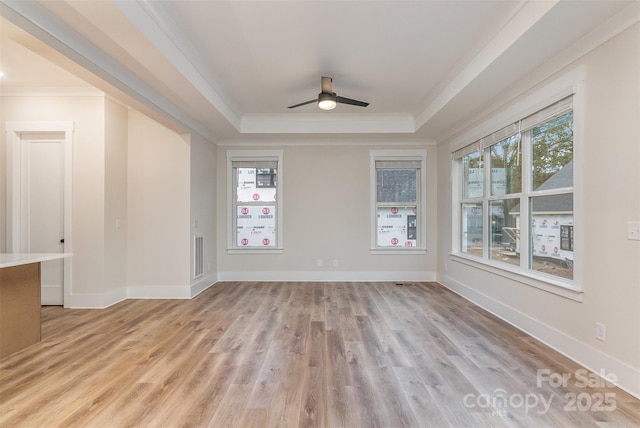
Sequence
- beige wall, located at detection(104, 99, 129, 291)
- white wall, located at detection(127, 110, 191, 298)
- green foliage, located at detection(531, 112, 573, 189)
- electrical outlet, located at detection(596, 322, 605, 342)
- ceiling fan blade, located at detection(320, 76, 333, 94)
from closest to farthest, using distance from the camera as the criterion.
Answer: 1. electrical outlet, located at detection(596, 322, 605, 342)
2. green foliage, located at detection(531, 112, 573, 189)
3. ceiling fan blade, located at detection(320, 76, 333, 94)
4. beige wall, located at detection(104, 99, 129, 291)
5. white wall, located at detection(127, 110, 191, 298)

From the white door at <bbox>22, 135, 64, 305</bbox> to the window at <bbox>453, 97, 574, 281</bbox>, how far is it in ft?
18.7

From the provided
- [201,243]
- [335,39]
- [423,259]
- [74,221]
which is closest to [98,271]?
[74,221]

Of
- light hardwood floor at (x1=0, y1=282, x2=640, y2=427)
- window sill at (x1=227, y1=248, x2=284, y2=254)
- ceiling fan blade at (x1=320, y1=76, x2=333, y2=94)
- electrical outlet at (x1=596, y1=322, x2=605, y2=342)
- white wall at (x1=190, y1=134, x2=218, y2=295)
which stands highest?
ceiling fan blade at (x1=320, y1=76, x2=333, y2=94)

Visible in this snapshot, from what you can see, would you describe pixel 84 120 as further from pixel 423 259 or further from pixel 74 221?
pixel 423 259

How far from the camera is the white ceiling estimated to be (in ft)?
6.85

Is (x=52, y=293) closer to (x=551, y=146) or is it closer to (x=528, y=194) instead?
(x=528, y=194)

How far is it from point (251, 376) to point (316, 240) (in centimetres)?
342

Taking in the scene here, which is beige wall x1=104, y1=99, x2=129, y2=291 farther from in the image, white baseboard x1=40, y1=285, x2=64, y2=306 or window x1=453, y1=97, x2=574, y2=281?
window x1=453, y1=97, x2=574, y2=281

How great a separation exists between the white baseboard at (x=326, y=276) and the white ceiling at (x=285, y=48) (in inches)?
110

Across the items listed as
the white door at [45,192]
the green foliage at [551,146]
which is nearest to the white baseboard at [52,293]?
the white door at [45,192]

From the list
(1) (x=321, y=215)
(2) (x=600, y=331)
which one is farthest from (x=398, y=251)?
(2) (x=600, y=331)

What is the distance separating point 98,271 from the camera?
3.86 meters

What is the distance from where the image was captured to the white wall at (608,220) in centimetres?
201

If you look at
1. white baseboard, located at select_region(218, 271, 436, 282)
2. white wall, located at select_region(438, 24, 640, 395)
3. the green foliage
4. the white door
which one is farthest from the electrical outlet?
the white door
